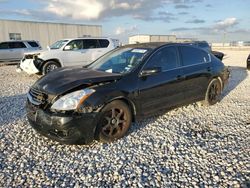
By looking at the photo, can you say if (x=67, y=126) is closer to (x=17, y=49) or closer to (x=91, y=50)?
A: (x=91, y=50)

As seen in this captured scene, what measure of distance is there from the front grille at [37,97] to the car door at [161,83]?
160 cm

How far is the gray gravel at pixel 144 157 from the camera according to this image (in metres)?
2.94

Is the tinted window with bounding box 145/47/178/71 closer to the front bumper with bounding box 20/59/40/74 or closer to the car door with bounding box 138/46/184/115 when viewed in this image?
the car door with bounding box 138/46/184/115

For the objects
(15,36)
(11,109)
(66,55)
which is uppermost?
(15,36)

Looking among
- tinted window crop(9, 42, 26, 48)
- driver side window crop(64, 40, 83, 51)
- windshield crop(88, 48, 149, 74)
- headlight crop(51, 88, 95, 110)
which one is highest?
tinted window crop(9, 42, 26, 48)

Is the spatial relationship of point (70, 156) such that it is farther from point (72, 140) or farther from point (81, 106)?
point (81, 106)

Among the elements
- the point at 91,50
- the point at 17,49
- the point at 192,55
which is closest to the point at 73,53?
the point at 91,50

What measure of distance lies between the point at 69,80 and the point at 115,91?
77cm

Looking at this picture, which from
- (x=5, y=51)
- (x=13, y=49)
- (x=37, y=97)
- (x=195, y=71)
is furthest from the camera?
(x=13, y=49)

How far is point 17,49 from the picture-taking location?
54.9ft

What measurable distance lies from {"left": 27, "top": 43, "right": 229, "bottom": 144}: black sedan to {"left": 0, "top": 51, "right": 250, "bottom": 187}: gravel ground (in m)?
0.29

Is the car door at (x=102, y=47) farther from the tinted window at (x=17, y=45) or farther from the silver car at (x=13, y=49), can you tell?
the tinted window at (x=17, y=45)

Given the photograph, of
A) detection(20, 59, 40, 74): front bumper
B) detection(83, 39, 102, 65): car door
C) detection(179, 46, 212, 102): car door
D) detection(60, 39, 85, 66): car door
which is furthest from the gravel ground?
detection(83, 39, 102, 65): car door

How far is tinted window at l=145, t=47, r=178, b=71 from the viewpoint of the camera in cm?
454
